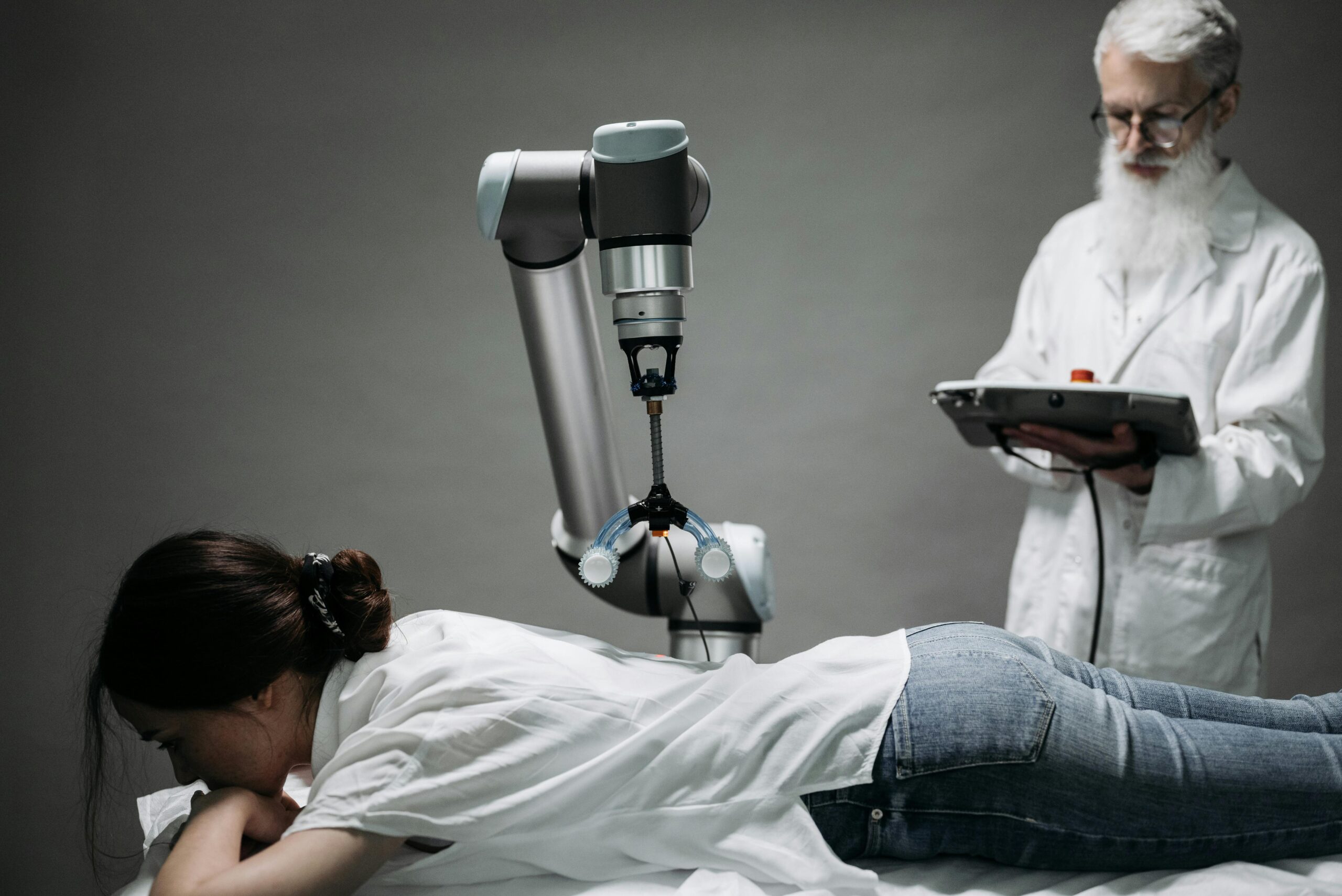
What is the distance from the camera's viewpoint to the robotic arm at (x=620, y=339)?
976mm

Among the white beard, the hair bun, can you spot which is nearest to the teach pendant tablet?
the white beard

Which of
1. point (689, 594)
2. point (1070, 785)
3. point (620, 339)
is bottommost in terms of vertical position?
point (1070, 785)

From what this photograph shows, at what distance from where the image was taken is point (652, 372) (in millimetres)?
981

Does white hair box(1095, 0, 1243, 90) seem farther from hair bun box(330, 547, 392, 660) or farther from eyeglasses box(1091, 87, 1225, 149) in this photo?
hair bun box(330, 547, 392, 660)

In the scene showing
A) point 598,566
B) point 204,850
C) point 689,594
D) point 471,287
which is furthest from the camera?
point 471,287

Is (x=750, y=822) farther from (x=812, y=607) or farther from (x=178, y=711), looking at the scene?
(x=812, y=607)

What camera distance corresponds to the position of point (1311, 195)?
2.32m

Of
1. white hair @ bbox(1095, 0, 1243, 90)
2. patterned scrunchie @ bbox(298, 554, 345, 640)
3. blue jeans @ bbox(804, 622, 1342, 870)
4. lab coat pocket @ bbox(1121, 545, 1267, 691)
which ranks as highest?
white hair @ bbox(1095, 0, 1243, 90)

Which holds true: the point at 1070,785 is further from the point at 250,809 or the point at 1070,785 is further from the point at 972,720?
the point at 250,809

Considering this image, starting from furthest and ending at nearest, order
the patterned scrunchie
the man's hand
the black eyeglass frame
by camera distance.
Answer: the black eyeglass frame → the man's hand → the patterned scrunchie

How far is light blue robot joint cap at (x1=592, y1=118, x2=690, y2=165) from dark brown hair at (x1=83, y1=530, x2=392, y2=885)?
503mm

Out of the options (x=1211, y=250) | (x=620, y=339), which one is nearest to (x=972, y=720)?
(x=620, y=339)

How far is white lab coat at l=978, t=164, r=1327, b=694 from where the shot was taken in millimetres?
1640

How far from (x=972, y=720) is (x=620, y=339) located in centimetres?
53
